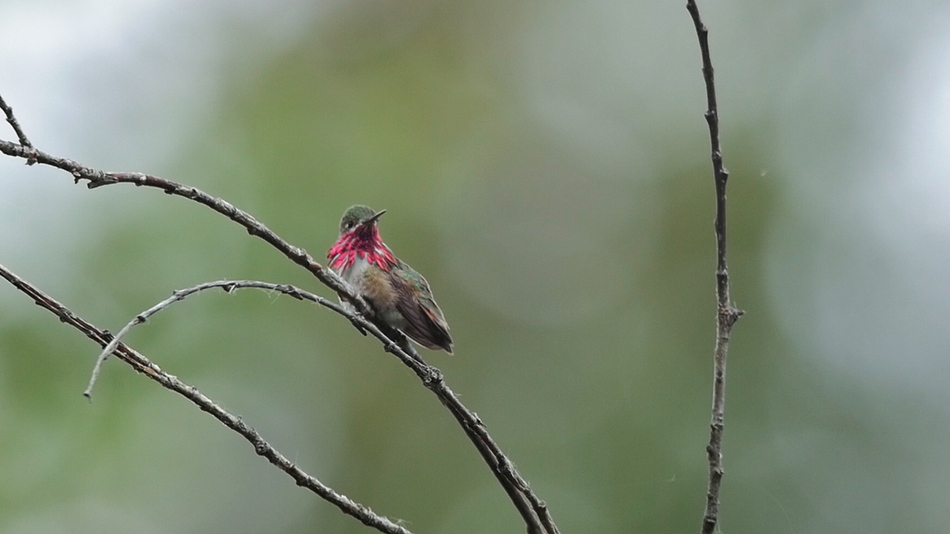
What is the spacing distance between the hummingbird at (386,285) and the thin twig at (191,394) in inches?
110

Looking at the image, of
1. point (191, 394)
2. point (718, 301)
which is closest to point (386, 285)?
point (718, 301)

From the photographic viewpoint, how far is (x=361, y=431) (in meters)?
13.3

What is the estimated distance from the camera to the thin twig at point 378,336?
7.57 ft

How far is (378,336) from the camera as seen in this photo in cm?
261

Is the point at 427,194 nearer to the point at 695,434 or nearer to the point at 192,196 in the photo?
the point at 695,434

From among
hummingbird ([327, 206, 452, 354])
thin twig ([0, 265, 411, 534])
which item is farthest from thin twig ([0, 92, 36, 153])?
hummingbird ([327, 206, 452, 354])

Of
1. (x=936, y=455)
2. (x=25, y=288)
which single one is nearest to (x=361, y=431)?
(x=936, y=455)

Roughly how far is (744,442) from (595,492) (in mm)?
1906

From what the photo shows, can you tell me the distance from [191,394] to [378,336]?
526mm

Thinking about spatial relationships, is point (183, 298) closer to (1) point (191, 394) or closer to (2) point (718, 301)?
(1) point (191, 394)

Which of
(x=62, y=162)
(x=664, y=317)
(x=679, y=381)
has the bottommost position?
(x=62, y=162)

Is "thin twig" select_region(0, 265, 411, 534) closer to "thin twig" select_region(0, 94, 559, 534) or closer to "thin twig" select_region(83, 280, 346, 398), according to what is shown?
"thin twig" select_region(83, 280, 346, 398)

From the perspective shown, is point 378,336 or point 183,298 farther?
point 378,336

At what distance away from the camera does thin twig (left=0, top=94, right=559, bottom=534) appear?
7.57ft
